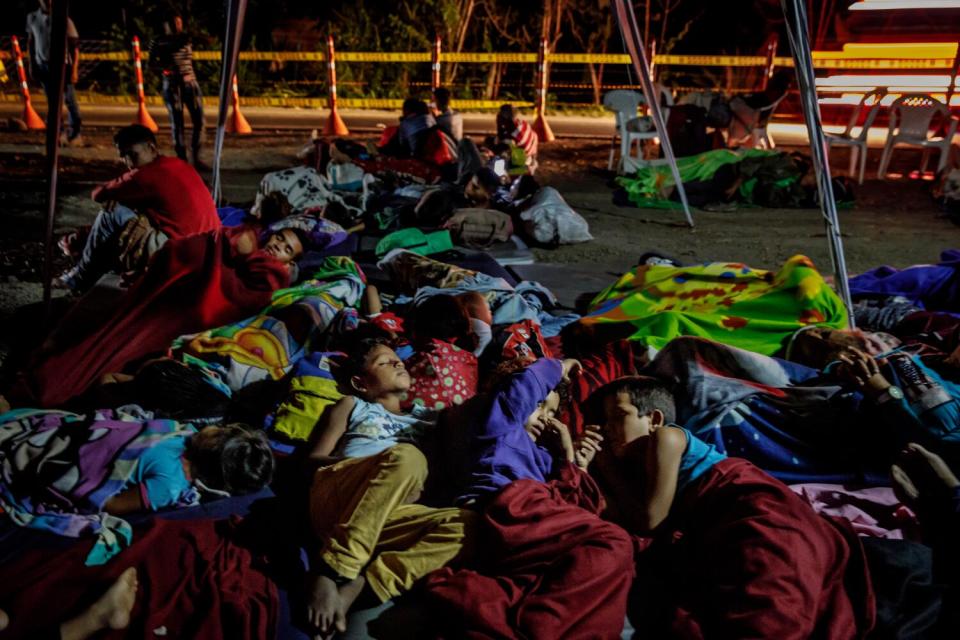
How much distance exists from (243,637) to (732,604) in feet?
4.07

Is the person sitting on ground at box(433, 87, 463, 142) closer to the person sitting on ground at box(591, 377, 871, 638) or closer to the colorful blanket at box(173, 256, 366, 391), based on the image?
the colorful blanket at box(173, 256, 366, 391)

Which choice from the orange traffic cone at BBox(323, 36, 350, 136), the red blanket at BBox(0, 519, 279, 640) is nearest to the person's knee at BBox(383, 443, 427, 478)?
the red blanket at BBox(0, 519, 279, 640)

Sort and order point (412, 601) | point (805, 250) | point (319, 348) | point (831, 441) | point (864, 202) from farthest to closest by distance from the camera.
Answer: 1. point (864, 202)
2. point (805, 250)
3. point (319, 348)
4. point (831, 441)
5. point (412, 601)

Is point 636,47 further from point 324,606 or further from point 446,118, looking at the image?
point 324,606

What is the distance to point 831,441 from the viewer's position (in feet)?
8.93

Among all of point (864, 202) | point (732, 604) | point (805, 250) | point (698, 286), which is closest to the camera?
point (732, 604)

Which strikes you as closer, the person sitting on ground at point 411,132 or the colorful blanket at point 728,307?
the colorful blanket at point 728,307

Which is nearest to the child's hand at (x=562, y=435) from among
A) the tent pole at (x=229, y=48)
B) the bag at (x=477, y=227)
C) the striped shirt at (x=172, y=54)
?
the bag at (x=477, y=227)

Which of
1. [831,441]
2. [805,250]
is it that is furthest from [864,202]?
[831,441]

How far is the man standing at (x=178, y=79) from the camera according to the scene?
7.70 metres

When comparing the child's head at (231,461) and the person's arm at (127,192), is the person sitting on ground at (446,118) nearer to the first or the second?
the person's arm at (127,192)

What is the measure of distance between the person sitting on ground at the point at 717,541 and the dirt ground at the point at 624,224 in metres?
2.77

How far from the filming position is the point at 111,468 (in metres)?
2.46

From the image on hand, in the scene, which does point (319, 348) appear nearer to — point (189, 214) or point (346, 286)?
point (346, 286)
